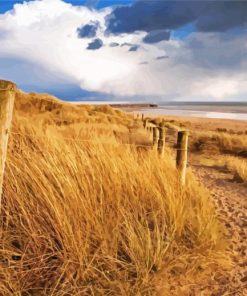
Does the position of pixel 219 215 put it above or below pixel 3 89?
below

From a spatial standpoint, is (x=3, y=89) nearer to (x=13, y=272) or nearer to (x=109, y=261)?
(x=13, y=272)

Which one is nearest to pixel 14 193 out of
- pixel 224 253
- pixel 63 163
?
pixel 63 163

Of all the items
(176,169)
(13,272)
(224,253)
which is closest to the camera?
(13,272)

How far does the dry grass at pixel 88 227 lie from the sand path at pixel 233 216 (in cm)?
21

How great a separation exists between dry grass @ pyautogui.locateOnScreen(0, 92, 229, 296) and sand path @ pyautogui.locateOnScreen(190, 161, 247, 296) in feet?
0.70

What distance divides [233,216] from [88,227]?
297cm

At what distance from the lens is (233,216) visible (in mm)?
5586

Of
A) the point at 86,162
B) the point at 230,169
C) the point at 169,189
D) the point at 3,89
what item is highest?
the point at 3,89

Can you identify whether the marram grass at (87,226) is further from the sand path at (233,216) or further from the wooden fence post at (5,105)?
the wooden fence post at (5,105)

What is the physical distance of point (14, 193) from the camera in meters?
3.23

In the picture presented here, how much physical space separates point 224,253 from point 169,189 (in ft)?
2.55

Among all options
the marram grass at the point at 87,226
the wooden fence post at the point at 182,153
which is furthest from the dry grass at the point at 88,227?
the wooden fence post at the point at 182,153

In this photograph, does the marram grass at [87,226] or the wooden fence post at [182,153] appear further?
the wooden fence post at [182,153]

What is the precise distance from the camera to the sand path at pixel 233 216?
3.59 meters
